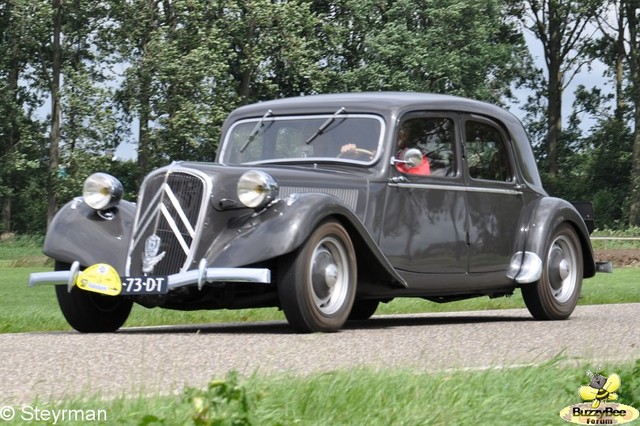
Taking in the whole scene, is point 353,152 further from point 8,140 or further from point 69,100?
point 8,140

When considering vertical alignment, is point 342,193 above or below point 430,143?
below

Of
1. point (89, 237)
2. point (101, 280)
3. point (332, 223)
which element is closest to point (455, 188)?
point (332, 223)

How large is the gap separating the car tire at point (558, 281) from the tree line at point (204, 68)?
3401 cm

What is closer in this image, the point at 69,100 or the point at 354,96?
the point at 354,96

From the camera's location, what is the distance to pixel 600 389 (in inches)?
193

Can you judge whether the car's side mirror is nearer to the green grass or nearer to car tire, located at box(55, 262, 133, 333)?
car tire, located at box(55, 262, 133, 333)

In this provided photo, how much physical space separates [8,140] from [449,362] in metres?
44.8

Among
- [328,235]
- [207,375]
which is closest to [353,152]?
[328,235]

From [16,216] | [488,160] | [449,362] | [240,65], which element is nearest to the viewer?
[449,362]

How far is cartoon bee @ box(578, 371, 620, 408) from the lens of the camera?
482 cm

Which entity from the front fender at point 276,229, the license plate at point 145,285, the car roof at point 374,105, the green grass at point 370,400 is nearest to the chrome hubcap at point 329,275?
the front fender at point 276,229

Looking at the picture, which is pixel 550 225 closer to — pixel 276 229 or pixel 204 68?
pixel 276 229

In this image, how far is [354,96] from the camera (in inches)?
397

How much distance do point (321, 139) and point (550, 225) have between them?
227cm
